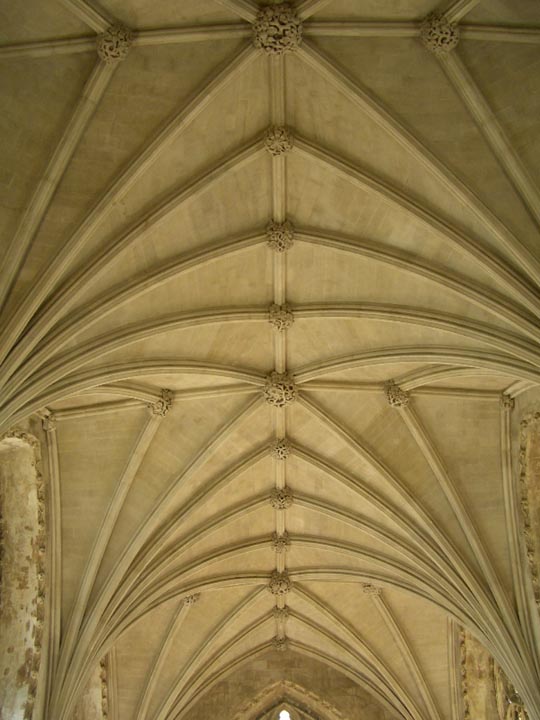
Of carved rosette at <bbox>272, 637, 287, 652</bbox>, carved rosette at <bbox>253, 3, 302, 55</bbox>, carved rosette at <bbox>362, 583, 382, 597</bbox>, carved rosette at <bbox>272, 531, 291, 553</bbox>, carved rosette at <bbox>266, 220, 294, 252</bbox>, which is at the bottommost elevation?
carved rosette at <bbox>272, 637, 287, 652</bbox>

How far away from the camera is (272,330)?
19031 mm

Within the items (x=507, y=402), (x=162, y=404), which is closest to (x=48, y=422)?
(x=162, y=404)

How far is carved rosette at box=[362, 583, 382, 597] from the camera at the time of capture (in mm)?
24031

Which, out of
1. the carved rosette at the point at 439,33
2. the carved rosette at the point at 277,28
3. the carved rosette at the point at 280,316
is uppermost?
the carved rosette at the point at 277,28

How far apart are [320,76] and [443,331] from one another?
223 inches

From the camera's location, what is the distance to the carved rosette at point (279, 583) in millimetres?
24359

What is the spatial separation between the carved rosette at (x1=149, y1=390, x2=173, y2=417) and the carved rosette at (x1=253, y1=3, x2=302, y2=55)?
28.1 feet

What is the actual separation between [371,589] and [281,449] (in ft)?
19.2

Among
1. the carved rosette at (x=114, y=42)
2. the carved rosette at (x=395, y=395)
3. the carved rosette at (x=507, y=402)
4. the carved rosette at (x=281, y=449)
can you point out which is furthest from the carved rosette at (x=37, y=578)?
the carved rosette at (x=507, y=402)

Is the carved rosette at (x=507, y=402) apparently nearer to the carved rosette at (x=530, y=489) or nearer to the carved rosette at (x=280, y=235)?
the carved rosette at (x=530, y=489)

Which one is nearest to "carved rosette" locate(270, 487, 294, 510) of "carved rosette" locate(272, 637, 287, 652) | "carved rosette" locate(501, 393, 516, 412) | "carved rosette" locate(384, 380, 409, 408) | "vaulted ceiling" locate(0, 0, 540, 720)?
"vaulted ceiling" locate(0, 0, 540, 720)

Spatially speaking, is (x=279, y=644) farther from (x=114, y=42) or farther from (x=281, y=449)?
(x=114, y=42)

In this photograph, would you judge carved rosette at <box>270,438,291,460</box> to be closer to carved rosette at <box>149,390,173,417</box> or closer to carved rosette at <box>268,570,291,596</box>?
carved rosette at <box>149,390,173,417</box>

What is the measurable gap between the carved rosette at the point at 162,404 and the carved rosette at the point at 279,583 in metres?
7.34
